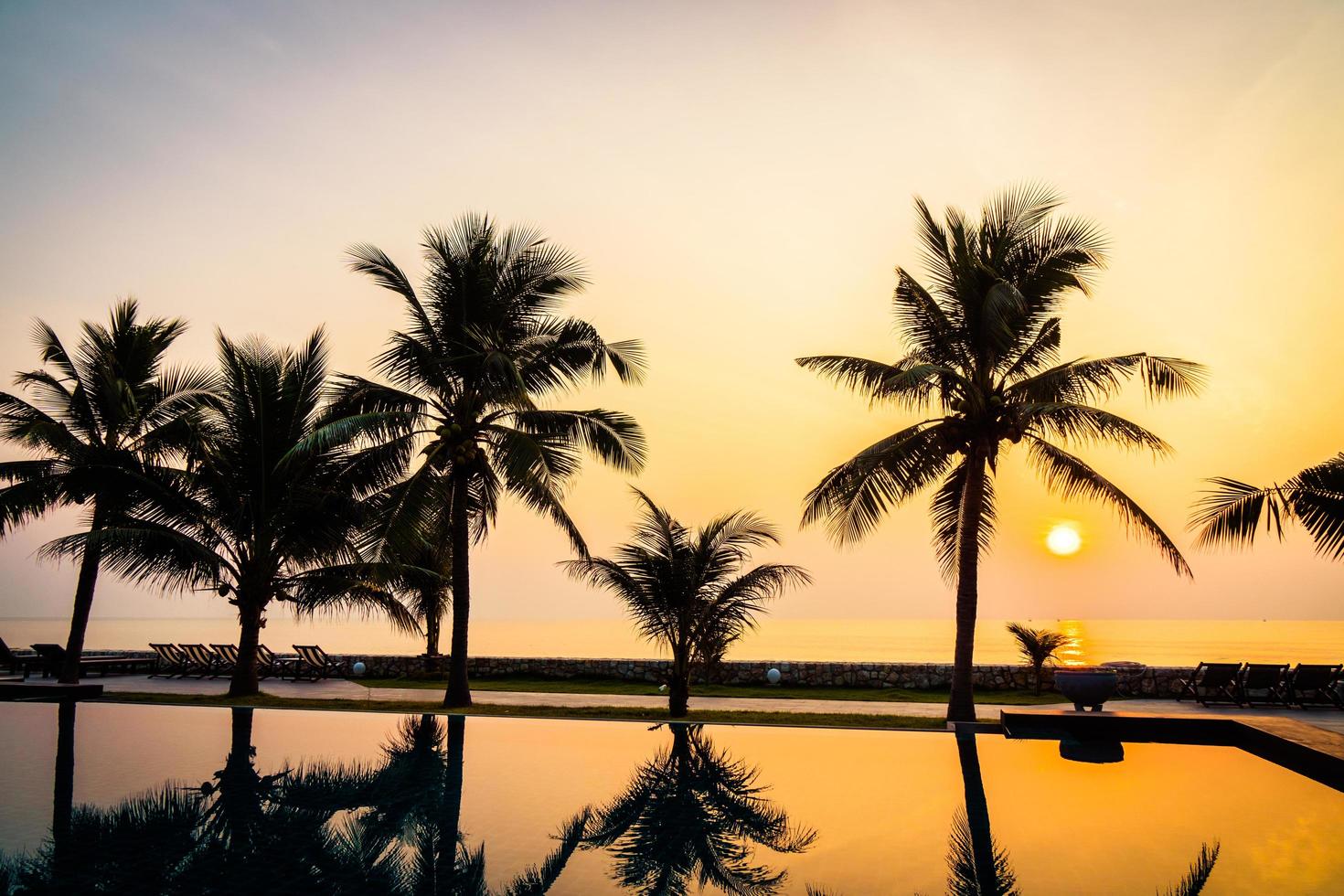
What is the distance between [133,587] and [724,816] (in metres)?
13.4

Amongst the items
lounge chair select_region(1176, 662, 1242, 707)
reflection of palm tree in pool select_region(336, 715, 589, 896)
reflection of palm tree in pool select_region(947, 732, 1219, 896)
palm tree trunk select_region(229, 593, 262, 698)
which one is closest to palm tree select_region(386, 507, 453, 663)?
palm tree trunk select_region(229, 593, 262, 698)

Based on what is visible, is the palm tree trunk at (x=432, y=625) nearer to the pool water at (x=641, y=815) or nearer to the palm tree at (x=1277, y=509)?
the pool water at (x=641, y=815)

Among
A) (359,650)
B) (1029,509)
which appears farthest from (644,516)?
(359,650)

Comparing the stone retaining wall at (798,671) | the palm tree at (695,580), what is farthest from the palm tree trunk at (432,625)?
the palm tree at (695,580)

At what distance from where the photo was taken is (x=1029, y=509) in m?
21.3

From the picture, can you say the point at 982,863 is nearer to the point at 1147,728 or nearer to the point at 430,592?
the point at 1147,728

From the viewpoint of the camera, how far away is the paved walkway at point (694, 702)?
46.9 ft

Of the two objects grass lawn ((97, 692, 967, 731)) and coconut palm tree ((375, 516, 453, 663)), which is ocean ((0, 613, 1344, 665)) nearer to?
grass lawn ((97, 692, 967, 731))

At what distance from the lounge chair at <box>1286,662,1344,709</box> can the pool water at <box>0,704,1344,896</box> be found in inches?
222

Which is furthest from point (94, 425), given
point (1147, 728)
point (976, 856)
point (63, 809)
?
point (1147, 728)

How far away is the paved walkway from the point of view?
1430cm

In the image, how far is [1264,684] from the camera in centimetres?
1559

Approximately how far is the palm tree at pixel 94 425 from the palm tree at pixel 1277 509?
664 inches

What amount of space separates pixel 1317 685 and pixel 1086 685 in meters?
6.02
